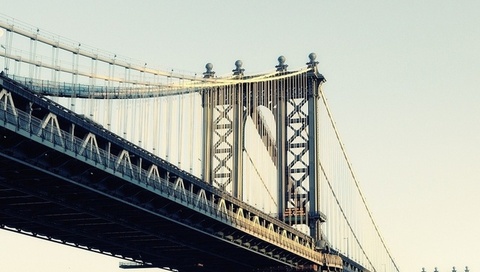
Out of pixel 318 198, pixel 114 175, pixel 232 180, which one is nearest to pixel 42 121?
pixel 114 175

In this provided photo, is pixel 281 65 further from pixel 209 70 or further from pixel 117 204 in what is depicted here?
pixel 117 204

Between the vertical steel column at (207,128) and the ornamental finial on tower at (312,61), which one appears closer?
the vertical steel column at (207,128)

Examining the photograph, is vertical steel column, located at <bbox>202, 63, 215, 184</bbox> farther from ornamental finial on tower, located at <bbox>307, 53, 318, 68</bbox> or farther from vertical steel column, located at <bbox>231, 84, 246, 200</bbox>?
ornamental finial on tower, located at <bbox>307, 53, 318, 68</bbox>

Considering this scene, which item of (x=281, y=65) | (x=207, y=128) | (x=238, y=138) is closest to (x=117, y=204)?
(x=238, y=138)

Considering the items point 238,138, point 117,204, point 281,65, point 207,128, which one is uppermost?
point 281,65

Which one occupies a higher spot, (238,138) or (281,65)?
(281,65)

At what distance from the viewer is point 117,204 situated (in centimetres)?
6838

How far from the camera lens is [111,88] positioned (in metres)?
80.7

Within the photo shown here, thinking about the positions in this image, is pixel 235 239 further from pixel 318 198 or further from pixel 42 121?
pixel 42 121

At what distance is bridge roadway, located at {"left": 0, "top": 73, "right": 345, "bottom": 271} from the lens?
56.2 m

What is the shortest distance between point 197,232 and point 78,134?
A: 21.9m

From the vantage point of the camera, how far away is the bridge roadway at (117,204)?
56.2 m

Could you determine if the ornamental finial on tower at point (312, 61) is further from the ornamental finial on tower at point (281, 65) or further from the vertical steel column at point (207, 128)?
the vertical steel column at point (207, 128)

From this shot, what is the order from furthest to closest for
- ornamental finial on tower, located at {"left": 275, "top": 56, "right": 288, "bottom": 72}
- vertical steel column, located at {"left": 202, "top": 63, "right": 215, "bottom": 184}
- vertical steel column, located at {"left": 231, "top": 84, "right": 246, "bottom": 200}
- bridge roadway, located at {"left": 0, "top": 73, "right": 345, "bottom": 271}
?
ornamental finial on tower, located at {"left": 275, "top": 56, "right": 288, "bottom": 72} < vertical steel column, located at {"left": 202, "top": 63, "right": 215, "bottom": 184} < vertical steel column, located at {"left": 231, "top": 84, "right": 246, "bottom": 200} < bridge roadway, located at {"left": 0, "top": 73, "right": 345, "bottom": 271}
